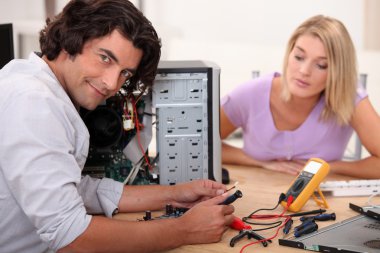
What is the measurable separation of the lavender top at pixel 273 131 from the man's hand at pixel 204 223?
850 mm

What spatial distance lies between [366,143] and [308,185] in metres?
0.62

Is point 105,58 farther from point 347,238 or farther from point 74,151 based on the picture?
point 347,238

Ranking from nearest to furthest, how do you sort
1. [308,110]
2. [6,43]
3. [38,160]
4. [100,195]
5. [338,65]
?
[38,160] → [100,195] → [6,43] → [338,65] → [308,110]

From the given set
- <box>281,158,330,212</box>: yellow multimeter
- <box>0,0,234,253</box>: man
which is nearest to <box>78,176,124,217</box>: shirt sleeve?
<box>0,0,234,253</box>: man

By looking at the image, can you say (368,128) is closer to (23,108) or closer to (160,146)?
(160,146)

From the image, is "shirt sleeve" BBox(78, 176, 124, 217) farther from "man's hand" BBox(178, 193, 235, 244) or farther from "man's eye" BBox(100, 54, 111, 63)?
"man's eye" BBox(100, 54, 111, 63)

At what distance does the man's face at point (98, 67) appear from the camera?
136 cm

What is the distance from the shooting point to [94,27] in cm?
136

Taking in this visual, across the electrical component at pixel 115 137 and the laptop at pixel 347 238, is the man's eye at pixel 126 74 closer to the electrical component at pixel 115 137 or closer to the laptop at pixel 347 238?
the electrical component at pixel 115 137

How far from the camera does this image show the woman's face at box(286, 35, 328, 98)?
208cm

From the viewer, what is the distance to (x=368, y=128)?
83.0 inches

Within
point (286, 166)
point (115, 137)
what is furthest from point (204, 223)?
point (286, 166)

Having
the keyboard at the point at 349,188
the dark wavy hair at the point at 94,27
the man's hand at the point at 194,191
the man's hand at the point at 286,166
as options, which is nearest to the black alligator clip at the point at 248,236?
the man's hand at the point at 194,191

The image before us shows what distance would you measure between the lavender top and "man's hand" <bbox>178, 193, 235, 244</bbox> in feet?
2.79
